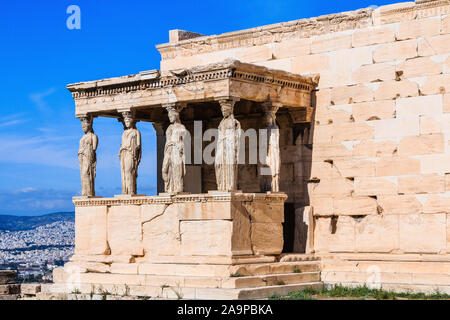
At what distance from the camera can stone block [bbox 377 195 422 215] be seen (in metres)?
17.0

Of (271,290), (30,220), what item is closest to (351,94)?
(271,290)

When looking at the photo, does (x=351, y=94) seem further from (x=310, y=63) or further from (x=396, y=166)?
(x=396, y=166)

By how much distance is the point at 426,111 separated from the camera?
17047mm

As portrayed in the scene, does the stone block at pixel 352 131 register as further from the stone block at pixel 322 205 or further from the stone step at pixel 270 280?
the stone step at pixel 270 280

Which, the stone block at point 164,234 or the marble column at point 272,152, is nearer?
the stone block at point 164,234

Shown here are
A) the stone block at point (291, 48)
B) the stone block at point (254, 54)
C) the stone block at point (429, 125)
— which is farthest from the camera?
the stone block at point (254, 54)

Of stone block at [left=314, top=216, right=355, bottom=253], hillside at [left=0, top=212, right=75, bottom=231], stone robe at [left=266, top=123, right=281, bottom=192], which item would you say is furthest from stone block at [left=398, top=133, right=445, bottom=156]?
hillside at [left=0, top=212, right=75, bottom=231]

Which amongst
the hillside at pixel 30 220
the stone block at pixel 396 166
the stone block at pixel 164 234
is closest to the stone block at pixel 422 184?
the stone block at pixel 396 166

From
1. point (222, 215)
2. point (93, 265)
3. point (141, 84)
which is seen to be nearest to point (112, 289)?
point (93, 265)

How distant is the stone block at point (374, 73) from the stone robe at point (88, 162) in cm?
506

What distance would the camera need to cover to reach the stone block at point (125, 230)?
17.9 meters

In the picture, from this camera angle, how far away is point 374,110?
57.9 feet

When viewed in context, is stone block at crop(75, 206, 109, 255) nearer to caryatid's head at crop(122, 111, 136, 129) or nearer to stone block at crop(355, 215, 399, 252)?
caryatid's head at crop(122, 111, 136, 129)

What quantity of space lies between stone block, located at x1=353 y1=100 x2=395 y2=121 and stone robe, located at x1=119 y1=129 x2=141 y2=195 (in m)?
4.00
